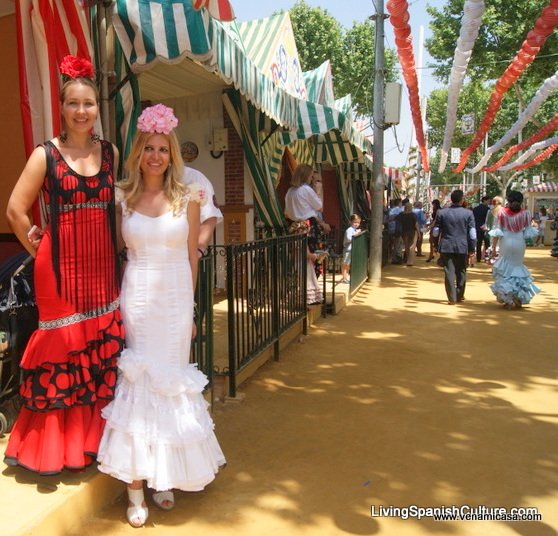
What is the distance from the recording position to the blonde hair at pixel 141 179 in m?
2.73

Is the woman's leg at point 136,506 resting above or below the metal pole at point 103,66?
below

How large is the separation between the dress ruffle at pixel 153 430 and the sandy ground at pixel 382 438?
30cm

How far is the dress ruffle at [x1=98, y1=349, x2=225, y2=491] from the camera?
8.68 ft

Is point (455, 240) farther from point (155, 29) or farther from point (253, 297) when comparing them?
point (155, 29)

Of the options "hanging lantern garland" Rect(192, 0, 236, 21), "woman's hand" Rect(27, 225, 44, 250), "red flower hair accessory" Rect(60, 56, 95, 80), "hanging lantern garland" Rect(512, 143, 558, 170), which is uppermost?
"hanging lantern garland" Rect(512, 143, 558, 170)

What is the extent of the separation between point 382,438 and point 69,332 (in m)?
2.24

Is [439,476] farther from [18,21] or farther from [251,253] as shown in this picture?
[18,21]

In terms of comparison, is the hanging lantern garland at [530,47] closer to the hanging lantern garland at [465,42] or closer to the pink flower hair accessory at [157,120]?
the hanging lantern garland at [465,42]

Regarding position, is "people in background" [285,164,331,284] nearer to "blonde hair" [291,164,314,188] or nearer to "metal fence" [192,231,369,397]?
"blonde hair" [291,164,314,188]

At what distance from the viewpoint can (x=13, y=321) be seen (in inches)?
124

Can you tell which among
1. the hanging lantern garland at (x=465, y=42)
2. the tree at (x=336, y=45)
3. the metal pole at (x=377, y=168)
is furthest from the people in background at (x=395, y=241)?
the tree at (x=336, y=45)

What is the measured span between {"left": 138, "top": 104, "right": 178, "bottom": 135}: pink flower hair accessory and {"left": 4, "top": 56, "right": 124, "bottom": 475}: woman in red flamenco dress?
0.25m

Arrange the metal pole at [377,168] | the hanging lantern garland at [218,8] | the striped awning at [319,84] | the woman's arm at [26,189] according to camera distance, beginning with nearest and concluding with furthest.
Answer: the woman's arm at [26,189] < the hanging lantern garland at [218,8] < the metal pole at [377,168] < the striped awning at [319,84]

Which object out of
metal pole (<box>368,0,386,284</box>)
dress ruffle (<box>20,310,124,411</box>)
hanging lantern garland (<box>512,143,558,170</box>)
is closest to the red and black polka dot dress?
dress ruffle (<box>20,310,124,411</box>)
